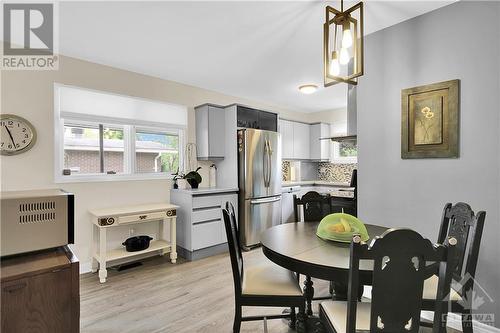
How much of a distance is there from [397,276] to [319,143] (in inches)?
201

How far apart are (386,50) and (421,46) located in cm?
30

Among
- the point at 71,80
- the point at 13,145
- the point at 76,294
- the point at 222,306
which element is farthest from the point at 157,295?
the point at 71,80

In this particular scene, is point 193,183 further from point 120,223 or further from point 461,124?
point 461,124

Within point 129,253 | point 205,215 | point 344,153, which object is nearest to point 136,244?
point 129,253

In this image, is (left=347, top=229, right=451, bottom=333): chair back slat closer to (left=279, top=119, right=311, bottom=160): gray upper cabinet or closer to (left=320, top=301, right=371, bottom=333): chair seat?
(left=320, top=301, right=371, bottom=333): chair seat

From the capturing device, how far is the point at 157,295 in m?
2.58

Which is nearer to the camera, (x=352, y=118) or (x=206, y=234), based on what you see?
(x=352, y=118)

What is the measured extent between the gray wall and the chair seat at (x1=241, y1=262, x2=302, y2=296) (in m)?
1.27

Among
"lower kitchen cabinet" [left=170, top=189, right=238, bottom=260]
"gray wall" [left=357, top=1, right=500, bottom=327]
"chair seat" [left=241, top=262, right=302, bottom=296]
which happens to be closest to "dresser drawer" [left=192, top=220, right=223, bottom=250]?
"lower kitchen cabinet" [left=170, top=189, right=238, bottom=260]

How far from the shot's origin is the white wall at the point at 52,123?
2.73 metres

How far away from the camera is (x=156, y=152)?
12.9ft

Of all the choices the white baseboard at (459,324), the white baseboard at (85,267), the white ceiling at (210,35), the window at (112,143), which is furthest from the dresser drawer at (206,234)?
the white baseboard at (459,324)

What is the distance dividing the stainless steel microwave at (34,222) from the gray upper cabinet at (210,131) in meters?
2.82

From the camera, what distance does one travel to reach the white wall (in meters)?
2.73
